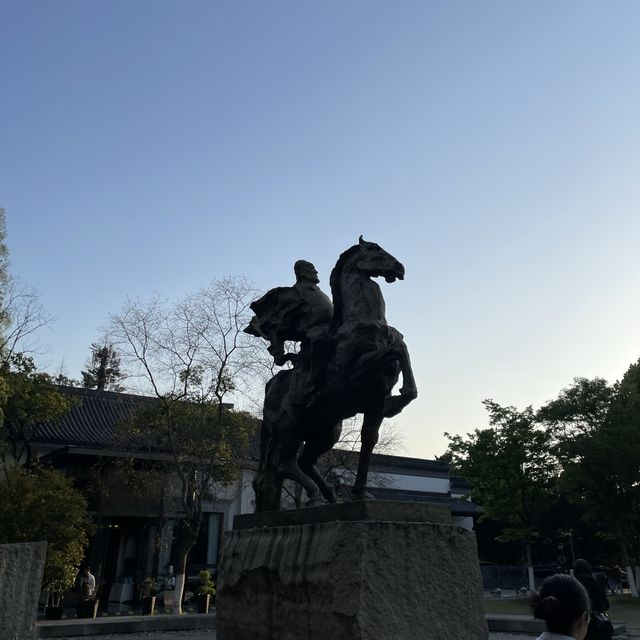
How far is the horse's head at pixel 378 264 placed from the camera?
482 centimetres

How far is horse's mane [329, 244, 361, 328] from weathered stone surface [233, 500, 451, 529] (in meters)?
1.44

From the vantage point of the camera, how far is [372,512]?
3.80 meters

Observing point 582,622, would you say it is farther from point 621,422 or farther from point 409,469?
point 409,469

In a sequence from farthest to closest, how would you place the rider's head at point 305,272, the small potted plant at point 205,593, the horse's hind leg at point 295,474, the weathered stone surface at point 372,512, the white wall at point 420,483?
the white wall at point 420,483 < the small potted plant at point 205,593 < the rider's head at point 305,272 < the horse's hind leg at point 295,474 < the weathered stone surface at point 372,512

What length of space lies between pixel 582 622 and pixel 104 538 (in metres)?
21.4

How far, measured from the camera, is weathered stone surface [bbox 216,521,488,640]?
3.50 m

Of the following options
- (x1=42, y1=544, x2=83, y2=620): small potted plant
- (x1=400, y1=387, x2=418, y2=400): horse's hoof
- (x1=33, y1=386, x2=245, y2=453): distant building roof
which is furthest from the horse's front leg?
(x1=33, y1=386, x2=245, y2=453): distant building roof

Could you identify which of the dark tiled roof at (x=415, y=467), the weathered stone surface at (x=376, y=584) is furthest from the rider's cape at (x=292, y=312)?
the dark tiled roof at (x=415, y=467)

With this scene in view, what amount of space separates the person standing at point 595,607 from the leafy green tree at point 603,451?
563 inches

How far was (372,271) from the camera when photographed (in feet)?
15.9

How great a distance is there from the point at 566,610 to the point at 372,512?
1657mm

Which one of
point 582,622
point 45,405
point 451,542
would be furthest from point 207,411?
point 582,622

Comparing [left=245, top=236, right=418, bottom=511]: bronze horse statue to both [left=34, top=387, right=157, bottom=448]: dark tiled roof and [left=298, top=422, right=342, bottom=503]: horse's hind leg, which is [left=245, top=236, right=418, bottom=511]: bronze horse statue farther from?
[left=34, top=387, right=157, bottom=448]: dark tiled roof

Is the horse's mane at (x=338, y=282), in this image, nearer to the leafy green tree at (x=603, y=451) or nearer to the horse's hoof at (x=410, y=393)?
the horse's hoof at (x=410, y=393)
